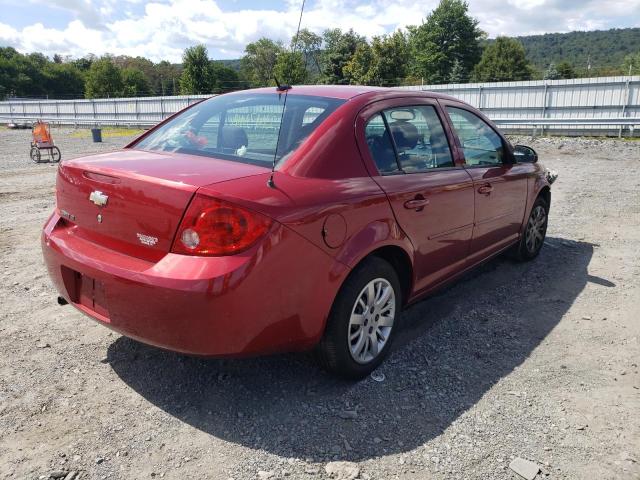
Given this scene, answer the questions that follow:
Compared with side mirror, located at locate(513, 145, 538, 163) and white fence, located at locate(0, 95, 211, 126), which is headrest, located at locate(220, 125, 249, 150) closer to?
side mirror, located at locate(513, 145, 538, 163)

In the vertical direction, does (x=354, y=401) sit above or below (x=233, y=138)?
below

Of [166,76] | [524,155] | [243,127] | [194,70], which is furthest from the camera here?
[166,76]

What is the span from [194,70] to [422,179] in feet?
182

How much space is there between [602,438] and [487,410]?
22.3 inches

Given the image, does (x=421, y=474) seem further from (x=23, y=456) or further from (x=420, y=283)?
(x=23, y=456)

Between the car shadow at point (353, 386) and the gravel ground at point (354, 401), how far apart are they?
1 cm

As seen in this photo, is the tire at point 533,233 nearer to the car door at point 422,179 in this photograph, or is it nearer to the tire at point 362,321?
the car door at point 422,179

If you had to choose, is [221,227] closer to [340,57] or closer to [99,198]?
[99,198]

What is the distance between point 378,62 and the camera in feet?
187

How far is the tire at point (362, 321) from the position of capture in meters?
2.88

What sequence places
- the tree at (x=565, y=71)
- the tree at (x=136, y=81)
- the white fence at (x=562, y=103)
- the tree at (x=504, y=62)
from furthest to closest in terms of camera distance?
the tree at (x=136, y=81), the tree at (x=565, y=71), the tree at (x=504, y=62), the white fence at (x=562, y=103)

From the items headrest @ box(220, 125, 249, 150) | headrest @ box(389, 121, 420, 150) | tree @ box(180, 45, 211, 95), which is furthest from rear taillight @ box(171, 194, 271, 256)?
tree @ box(180, 45, 211, 95)

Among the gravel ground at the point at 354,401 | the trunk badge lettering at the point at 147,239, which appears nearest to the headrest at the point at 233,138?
the trunk badge lettering at the point at 147,239

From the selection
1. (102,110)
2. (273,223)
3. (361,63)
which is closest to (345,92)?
(273,223)
